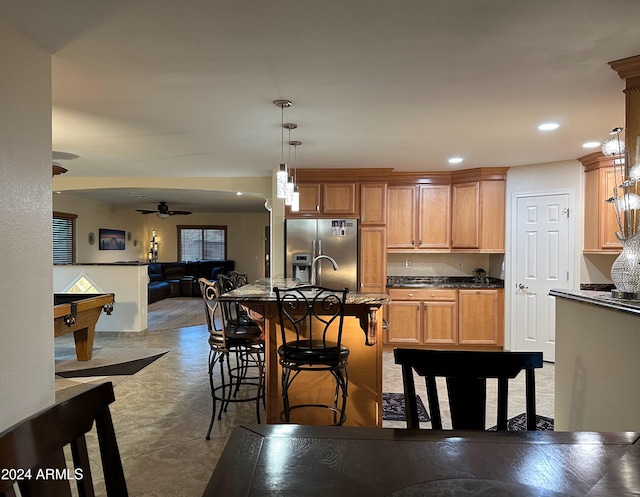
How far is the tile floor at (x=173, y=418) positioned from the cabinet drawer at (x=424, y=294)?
2.50ft

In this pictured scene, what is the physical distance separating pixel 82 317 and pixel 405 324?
3.81 meters

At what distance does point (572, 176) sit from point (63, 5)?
201 inches

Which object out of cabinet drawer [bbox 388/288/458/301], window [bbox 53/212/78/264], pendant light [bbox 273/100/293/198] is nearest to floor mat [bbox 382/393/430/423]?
cabinet drawer [bbox 388/288/458/301]

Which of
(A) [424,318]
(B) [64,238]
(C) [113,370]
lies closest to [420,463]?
(C) [113,370]

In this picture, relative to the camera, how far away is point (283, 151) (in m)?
4.73

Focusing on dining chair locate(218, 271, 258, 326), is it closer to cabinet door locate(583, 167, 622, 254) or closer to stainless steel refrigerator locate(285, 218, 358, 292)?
stainless steel refrigerator locate(285, 218, 358, 292)

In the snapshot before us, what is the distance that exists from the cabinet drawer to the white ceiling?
6.29 ft

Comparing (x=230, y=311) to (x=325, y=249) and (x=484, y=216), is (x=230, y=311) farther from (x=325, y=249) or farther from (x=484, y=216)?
(x=484, y=216)

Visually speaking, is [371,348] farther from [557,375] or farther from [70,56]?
[70,56]

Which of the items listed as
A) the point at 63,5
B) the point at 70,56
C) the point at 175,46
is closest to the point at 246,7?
the point at 175,46

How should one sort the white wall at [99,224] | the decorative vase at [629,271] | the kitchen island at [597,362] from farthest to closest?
the white wall at [99,224]
the decorative vase at [629,271]
the kitchen island at [597,362]

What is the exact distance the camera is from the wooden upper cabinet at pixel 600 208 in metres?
4.70

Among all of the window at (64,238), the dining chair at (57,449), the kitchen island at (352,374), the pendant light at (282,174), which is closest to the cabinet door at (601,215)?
the kitchen island at (352,374)

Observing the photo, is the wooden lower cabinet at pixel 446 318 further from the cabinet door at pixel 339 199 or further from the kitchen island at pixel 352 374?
the kitchen island at pixel 352 374
